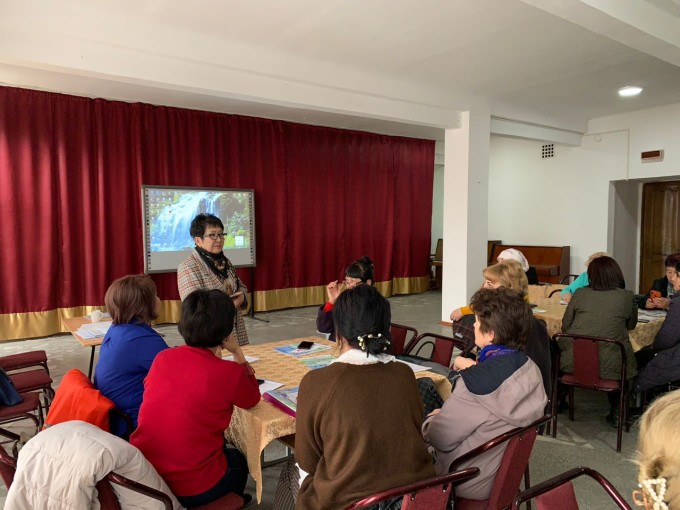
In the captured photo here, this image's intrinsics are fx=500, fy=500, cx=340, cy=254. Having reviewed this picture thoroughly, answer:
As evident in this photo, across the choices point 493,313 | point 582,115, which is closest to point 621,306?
point 493,313

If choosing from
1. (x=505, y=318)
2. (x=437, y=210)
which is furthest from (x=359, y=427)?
(x=437, y=210)

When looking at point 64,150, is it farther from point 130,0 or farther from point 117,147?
point 130,0

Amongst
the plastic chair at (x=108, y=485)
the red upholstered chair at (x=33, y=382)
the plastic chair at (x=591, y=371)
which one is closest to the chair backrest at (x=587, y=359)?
the plastic chair at (x=591, y=371)

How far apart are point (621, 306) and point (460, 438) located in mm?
2023

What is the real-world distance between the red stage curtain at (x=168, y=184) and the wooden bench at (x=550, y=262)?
2165 millimetres

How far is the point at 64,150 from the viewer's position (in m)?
5.87

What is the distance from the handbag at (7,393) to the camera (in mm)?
2645

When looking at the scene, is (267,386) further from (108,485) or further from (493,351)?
(493,351)

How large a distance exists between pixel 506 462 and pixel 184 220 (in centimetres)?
578

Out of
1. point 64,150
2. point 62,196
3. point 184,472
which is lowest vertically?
point 184,472

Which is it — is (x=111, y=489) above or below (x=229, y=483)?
above

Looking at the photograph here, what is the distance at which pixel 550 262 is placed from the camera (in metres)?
8.37

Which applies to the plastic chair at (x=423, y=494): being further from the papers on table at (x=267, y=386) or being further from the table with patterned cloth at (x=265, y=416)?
the papers on table at (x=267, y=386)

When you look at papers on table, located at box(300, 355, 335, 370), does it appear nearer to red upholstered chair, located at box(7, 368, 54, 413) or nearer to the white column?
red upholstered chair, located at box(7, 368, 54, 413)
